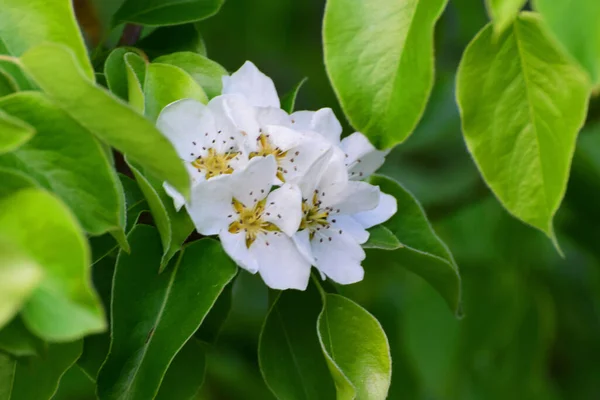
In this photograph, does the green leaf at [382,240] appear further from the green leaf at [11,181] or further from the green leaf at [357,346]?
the green leaf at [11,181]

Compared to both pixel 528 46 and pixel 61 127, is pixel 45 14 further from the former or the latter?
pixel 528 46

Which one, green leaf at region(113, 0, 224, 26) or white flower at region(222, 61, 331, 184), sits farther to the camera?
green leaf at region(113, 0, 224, 26)

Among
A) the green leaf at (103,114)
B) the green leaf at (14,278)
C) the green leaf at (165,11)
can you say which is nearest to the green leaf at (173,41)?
the green leaf at (165,11)

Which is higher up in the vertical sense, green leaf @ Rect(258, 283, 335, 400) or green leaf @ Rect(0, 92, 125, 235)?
green leaf @ Rect(0, 92, 125, 235)

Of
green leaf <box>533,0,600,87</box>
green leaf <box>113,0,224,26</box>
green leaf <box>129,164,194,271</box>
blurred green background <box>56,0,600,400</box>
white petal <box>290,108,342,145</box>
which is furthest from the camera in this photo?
blurred green background <box>56,0,600,400</box>

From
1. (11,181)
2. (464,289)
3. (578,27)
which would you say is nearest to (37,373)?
(11,181)

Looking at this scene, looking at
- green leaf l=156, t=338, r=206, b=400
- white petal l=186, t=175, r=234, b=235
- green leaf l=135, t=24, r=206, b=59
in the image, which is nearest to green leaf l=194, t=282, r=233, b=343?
green leaf l=156, t=338, r=206, b=400

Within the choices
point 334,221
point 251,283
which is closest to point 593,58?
point 334,221

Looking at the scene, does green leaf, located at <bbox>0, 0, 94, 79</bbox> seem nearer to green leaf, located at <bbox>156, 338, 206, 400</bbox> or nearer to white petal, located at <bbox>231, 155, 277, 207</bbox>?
white petal, located at <bbox>231, 155, 277, 207</bbox>

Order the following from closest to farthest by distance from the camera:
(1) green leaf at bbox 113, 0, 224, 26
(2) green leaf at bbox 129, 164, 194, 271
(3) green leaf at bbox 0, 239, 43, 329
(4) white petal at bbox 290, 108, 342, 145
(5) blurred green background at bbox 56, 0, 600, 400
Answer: (3) green leaf at bbox 0, 239, 43, 329
(2) green leaf at bbox 129, 164, 194, 271
(4) white petal at bbox 290, 108, 342, 145
(1) green leaf at bbox 113, 0, 224, 26
(5) blurred green background at bbox 56, 0, 600, 400
